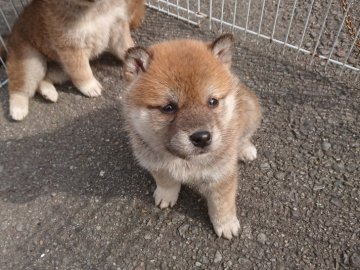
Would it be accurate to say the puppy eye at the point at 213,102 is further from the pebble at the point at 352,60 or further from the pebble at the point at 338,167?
the pebble at the point at 352,60

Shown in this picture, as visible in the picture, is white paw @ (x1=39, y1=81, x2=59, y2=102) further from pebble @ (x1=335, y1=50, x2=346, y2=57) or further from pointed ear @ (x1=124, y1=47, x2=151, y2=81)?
pebble @ (x1=335, y1=50, x2=346, y2=57)

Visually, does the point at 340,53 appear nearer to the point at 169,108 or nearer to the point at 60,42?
the point at 169,108

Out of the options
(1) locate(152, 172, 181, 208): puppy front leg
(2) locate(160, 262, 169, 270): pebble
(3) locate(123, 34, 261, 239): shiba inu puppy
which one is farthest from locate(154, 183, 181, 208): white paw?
(2) locate(160, 262, 169, 270): pebble

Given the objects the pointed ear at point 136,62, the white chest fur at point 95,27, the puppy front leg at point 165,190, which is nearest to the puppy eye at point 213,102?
the pointed ear at point 136,62

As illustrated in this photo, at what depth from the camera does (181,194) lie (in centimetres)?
277

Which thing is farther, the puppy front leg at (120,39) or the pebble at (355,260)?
the puppy front leg at (120,39)

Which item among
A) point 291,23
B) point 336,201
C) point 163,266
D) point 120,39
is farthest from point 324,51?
point 163,266

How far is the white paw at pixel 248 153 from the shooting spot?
2.80 m

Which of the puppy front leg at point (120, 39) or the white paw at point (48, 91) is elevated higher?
the puppy front leg at point (120, 39)

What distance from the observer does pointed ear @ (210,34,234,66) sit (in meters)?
2.02

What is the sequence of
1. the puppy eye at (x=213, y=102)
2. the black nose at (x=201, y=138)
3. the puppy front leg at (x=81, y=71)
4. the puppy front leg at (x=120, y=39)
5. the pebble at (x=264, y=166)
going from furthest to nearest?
the puppy front leg at (x=120, y=39), the puppy front leg at (x=81, y=71), the pebble at (x=264, y=166), the puppy eye at (x=213, y=102), the black nose at (x=201, y=138)

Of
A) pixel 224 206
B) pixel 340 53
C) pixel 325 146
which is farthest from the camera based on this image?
pixel 340 53

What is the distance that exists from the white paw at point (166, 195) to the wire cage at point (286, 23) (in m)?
1.74

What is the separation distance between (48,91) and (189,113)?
1925 millimetres
